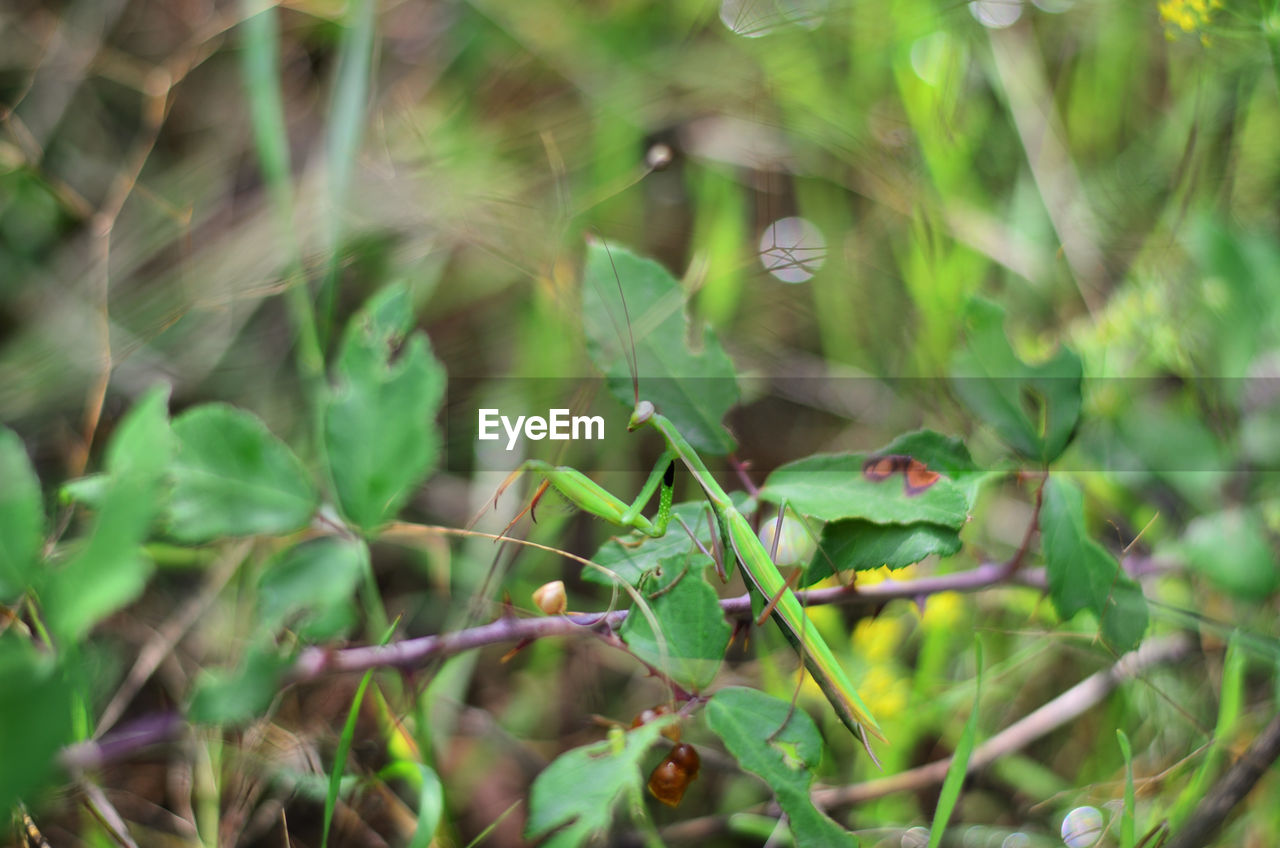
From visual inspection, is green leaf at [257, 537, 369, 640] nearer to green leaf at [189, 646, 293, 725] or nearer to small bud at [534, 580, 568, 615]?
green leaf at [189, 646, 293, 725]

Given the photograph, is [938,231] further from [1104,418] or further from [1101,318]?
[1104,418]

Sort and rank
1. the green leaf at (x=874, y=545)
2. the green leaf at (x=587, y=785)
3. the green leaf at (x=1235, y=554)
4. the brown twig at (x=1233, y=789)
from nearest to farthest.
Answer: the green leaf at (x=587, y=785) → the green leaf at (x=874, y=545) → the brown twig at (x=1233, y=789) → the green leaf at (x=1235, y=554)

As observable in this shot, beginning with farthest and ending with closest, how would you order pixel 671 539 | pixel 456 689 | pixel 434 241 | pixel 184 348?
pixel 434 241 < pixel 184 348 < pixel 456 689 < pixel 671 539

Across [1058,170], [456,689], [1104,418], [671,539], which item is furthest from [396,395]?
[1058,170]

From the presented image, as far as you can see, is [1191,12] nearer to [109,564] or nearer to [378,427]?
[378,427]

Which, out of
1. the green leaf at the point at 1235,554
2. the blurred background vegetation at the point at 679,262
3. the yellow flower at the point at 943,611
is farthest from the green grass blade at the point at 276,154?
the green leaf at the point at 1235,554

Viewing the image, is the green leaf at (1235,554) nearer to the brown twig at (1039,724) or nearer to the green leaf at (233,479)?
the brown twig at (1039,724)
